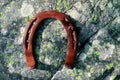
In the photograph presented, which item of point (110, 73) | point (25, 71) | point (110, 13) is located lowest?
point (110, 73)

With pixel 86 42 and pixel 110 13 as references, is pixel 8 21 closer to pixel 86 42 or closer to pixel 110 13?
pixel 86 42

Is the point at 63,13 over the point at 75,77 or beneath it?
over

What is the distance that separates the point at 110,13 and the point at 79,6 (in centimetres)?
42

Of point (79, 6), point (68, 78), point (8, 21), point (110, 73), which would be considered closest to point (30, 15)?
point (8, 21)

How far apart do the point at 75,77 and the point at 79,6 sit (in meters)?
0.94

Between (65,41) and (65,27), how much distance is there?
19 centimetres

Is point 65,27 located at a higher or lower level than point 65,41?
higher

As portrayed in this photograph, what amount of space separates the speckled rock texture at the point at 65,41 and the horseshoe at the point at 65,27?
0.08 meters

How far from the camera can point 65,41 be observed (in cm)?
455

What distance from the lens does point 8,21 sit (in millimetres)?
4625

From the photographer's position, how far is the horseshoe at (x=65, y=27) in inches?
176

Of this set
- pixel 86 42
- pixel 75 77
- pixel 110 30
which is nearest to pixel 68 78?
pixel 75 77

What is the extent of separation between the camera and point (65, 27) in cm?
448

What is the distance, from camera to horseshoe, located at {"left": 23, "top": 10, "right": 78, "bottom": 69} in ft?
14.6
